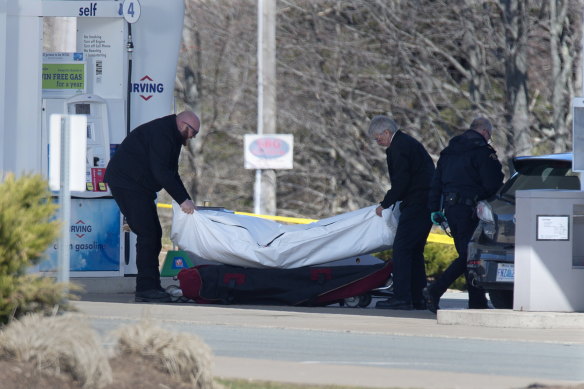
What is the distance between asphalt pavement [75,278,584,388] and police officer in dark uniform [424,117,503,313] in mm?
538

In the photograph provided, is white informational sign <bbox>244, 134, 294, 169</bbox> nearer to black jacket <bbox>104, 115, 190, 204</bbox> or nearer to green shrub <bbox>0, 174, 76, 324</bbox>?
black jacket <bbox>104, 115, 190, 204</bbox>

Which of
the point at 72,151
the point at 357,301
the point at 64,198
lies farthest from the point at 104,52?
the point at 64,198

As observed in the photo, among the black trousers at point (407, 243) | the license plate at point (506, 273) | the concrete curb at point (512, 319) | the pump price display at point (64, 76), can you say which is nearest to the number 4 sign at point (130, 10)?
the pump price display at point (64, 76)

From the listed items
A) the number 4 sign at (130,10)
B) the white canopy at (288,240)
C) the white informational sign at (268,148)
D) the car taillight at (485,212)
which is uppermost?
the number 4 sign at (130,10)

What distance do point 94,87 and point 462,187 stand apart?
462 centimetres

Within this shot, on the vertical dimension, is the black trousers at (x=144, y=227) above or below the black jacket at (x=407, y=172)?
below

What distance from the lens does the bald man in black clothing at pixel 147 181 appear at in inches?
519

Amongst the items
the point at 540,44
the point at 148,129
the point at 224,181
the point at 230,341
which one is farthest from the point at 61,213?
the point at 224,181

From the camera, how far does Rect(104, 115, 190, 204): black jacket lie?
1309 centimetres

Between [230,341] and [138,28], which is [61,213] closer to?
[230,341]

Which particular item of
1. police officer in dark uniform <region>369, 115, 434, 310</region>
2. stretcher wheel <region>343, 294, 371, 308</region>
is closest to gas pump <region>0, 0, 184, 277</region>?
stretcher wheel <region>343, 294, 371, 308</region>

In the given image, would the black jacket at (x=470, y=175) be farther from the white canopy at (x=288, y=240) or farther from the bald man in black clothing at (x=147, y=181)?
the bald man in black clothing at (x=147, y=181)

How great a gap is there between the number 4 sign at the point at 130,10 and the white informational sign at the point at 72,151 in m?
7.25

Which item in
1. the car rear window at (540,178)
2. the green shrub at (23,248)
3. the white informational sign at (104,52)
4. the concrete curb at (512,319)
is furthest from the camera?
the white informational sign at (104,52)
